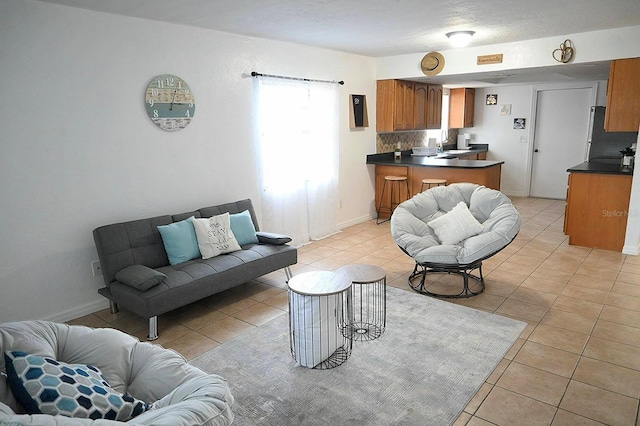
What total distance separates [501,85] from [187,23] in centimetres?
653

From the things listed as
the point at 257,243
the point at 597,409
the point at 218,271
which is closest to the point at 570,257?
the point at 597,409

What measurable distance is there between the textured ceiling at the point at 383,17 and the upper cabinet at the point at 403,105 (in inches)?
60.1

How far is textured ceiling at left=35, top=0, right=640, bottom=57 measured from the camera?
131 inches

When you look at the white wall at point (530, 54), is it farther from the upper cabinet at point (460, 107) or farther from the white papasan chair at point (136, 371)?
the white papasan chair at point (136, 371)

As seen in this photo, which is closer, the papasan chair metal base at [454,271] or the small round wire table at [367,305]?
the small round wire table at [367,305]

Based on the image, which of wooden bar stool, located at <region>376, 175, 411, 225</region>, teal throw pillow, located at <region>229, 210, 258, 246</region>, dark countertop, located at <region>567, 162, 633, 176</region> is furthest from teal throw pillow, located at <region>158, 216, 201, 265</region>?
dark countertop, located at <region>567, 162, 633, 176</region>

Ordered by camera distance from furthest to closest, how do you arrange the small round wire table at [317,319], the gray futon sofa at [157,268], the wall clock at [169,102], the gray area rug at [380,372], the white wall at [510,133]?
the white wall at [510,133] < the wall clock at [169,102] < the gray futon sofa at [157,268] < the small round wire table at [317,319] < the gray area rug at [380,372]

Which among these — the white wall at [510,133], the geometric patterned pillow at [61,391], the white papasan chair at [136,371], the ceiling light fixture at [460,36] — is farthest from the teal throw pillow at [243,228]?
the white wall at [510,133]

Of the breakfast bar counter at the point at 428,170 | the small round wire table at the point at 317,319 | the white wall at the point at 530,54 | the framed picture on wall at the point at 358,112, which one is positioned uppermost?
the white wall at the point at 530,54

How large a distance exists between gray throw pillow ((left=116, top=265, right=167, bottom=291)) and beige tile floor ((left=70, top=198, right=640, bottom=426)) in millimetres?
421

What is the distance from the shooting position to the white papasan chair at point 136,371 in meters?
1.55

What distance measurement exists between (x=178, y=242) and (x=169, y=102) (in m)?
1.35

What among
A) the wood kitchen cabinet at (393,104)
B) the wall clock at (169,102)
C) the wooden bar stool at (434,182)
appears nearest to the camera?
the wall clock at (169,102)

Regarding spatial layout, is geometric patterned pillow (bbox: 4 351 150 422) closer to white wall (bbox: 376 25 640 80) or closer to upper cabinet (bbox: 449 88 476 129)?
white wall (bbox: 376 25 640 80)
